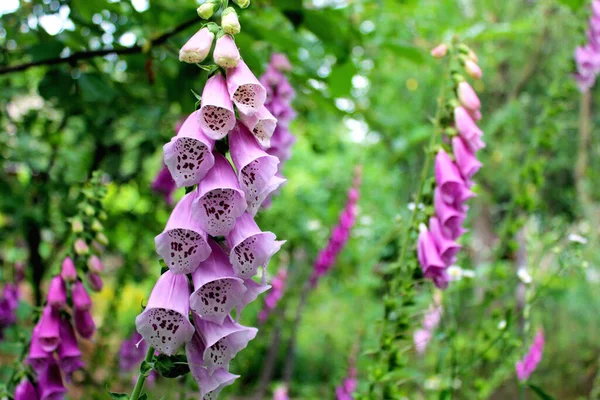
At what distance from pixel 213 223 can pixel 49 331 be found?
54 cm

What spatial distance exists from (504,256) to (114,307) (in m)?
1.56

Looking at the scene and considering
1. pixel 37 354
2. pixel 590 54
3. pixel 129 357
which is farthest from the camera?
pixel 129 357

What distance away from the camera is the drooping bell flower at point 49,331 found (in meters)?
1.03

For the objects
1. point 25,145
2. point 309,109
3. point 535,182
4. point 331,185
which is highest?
point 331,185

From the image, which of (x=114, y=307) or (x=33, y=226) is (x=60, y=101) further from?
(x=114, y=307)

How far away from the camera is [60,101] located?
1376 millimetres

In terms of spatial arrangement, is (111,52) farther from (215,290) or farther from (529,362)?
(529,362)

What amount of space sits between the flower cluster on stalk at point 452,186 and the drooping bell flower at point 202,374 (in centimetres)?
52

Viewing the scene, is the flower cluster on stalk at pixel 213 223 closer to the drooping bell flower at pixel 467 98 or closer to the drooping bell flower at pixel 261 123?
the drooping bell flower at pixel 261 123

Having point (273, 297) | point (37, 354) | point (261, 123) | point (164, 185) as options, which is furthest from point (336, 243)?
point (261, 123)

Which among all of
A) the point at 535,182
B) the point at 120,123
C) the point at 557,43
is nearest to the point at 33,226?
the point at 120,123

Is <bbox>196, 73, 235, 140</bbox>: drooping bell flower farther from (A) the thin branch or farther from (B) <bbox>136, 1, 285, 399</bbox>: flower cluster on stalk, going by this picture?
(A) the thin branch

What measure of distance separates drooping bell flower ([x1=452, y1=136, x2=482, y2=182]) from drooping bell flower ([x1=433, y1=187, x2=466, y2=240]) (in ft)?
0.21

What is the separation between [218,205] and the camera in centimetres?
69
